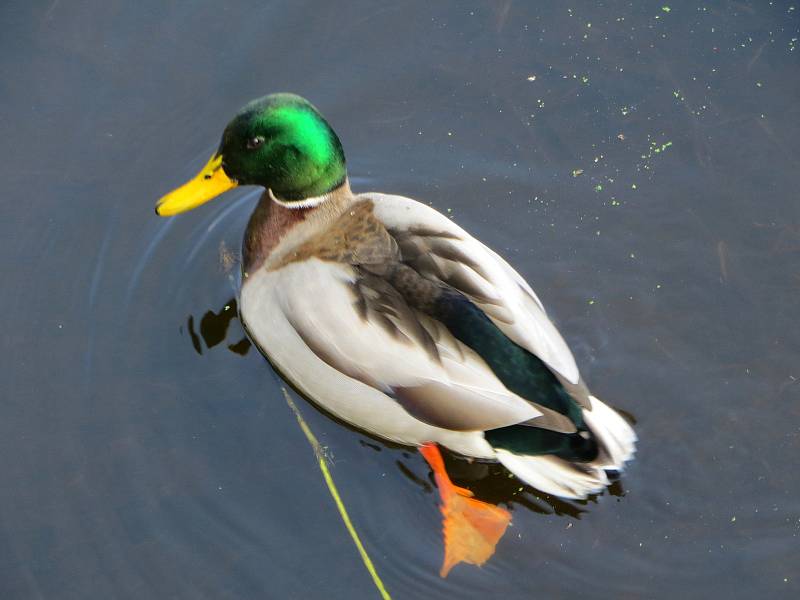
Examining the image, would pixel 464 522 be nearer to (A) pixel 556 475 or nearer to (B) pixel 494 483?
(B) pixel 494 483

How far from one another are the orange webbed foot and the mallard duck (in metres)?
0.13

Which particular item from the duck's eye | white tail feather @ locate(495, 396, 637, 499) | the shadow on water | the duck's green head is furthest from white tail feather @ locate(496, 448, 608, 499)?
the duck's eye

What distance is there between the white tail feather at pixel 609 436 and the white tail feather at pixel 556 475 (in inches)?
2.1

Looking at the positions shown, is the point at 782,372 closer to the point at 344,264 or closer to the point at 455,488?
the point at 455,488

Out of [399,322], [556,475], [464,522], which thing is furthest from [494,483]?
[399,322]

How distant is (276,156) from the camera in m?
4.54

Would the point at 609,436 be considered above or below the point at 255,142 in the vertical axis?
below

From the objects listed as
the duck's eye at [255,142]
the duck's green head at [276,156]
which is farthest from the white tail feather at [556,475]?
the duck's eye at [255,142]

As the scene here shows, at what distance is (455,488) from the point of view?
459 centimetres

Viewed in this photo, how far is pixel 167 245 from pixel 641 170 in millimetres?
2322

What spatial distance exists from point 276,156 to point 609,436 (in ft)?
5.66

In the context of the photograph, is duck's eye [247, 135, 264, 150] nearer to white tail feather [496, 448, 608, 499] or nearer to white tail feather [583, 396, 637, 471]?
white tail feather [496, 448, 608, 499]

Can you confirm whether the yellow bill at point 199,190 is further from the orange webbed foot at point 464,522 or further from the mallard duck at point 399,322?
the orange webbed foot at point 464,522

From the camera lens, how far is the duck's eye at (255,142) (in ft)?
14.7
